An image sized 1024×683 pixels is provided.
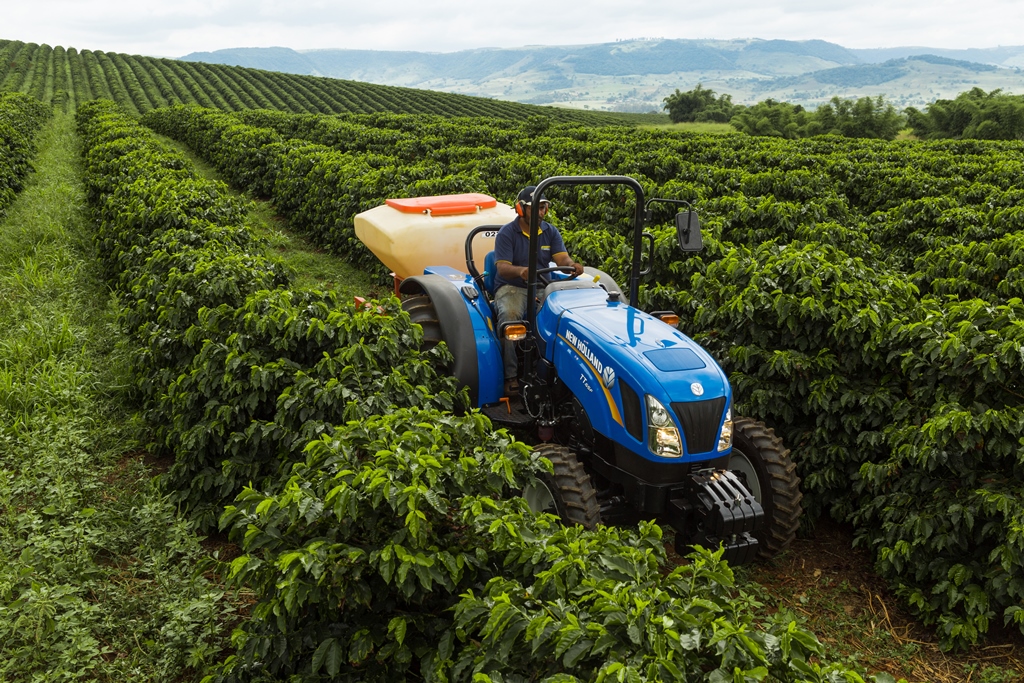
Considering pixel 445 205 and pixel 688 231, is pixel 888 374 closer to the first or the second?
pixel 688 231

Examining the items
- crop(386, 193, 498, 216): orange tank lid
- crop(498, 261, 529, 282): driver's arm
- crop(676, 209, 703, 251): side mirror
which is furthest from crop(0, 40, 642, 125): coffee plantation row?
→ crop(676, 209, 703, 251): side mirror

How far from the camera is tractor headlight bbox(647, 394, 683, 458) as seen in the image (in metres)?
3.85

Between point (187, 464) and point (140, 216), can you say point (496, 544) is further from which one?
point (140, 216)

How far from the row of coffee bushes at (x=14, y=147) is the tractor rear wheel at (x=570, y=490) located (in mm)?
13632

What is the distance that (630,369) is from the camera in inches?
155

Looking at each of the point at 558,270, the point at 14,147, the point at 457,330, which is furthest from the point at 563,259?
the point at 14,147

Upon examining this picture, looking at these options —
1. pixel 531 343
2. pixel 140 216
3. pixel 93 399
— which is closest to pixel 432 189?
pixel 140 216

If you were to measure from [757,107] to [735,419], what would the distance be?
58.1m

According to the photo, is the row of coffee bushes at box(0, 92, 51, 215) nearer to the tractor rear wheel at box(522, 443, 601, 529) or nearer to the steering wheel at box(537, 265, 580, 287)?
the steering wheel at box(537, 265, 580, 287)

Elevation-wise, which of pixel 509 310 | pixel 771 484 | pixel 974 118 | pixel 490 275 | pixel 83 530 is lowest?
pixel 974 118

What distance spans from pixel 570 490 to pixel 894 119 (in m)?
55.0

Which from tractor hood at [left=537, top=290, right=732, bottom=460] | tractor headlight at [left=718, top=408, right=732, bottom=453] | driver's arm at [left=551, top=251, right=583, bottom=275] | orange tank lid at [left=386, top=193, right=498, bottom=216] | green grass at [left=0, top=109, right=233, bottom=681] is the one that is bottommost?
green grass at [left=0, top=109, right=233, bottom=681]

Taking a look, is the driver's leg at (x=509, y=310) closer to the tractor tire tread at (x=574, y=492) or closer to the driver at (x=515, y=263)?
the driver at (x=515, y=263)

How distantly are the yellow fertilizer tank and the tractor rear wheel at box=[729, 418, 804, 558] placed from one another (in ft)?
11.5
